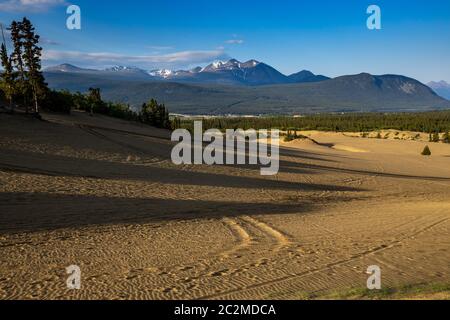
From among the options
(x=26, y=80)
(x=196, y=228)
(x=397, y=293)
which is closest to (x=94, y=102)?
(x=26, y=80)

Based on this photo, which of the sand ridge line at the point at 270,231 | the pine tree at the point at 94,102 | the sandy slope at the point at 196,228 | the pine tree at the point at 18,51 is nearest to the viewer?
the sandy slope at the point at 196,228

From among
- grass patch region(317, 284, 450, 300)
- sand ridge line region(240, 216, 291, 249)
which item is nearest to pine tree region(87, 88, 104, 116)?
sand ridge line region(240, 216, 291, 249)

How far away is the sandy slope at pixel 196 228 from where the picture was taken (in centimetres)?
873

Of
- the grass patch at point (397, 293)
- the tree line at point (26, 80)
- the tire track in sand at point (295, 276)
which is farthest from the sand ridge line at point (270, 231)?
the tree line at point (26, 80)

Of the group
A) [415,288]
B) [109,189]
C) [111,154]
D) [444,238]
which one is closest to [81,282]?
[415,288]

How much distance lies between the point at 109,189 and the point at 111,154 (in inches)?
402

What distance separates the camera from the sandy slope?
8.73 meters

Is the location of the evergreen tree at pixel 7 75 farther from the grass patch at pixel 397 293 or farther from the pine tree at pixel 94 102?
the grass patch at pixel 397 293

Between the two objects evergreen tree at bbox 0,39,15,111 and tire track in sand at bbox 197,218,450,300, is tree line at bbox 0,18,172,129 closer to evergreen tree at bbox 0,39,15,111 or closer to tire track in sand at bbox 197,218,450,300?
evergreen tree at bbox 0,39,15,111

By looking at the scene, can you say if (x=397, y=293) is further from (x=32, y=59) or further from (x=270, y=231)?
(x=32, y=59)

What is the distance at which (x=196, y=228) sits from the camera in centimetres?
1397

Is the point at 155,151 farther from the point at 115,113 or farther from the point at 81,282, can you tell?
the point at 115,113

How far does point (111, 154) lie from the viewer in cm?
2911
